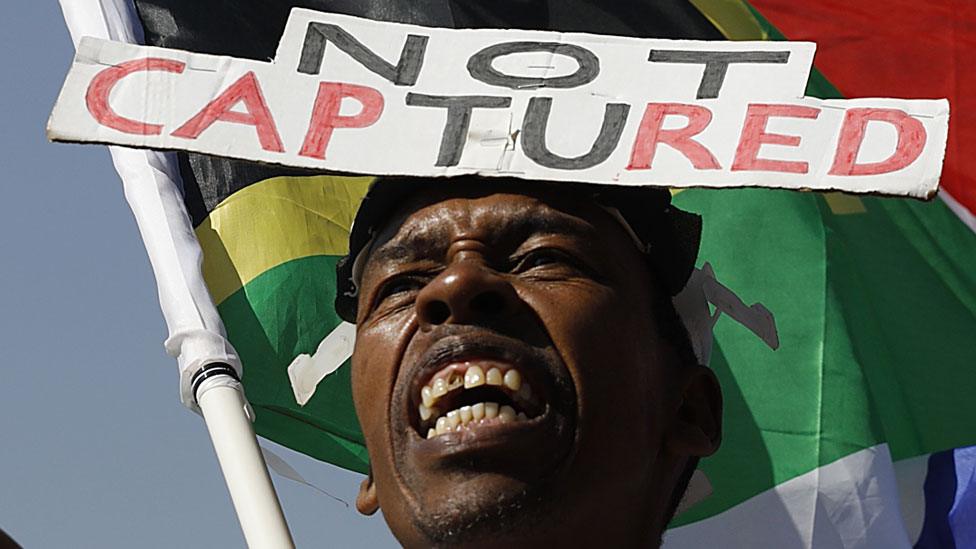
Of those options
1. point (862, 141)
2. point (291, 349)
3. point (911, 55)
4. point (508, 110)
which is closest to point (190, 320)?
point (291, 349)

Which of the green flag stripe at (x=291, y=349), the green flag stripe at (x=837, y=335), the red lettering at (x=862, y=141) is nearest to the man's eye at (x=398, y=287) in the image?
the red lettering at (x=862, y=141)

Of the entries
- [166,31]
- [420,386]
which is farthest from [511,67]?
[166,31]

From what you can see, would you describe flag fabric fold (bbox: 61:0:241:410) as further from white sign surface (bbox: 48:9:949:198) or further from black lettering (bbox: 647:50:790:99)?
black lettering (bbox: 647:50:790:99)

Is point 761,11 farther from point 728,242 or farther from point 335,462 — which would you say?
point 335,462

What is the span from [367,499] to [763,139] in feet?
3.93

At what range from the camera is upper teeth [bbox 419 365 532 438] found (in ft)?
11.3

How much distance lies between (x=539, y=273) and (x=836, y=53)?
211 cm

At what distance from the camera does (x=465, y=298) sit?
3.50 m

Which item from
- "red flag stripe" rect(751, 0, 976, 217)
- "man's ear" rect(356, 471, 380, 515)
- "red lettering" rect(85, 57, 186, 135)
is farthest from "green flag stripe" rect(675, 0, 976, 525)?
"red lettering" rect(85, 57, 186, 135)

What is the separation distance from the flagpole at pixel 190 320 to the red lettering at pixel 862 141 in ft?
4.65

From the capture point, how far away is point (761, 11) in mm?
5547

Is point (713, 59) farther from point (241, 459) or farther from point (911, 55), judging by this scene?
point (911, 55)

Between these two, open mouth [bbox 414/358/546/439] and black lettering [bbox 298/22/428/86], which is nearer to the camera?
open mouth [bbox 414/358/546/439]

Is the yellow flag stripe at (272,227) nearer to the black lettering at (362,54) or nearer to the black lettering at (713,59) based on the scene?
the black lettering at (362,54)
